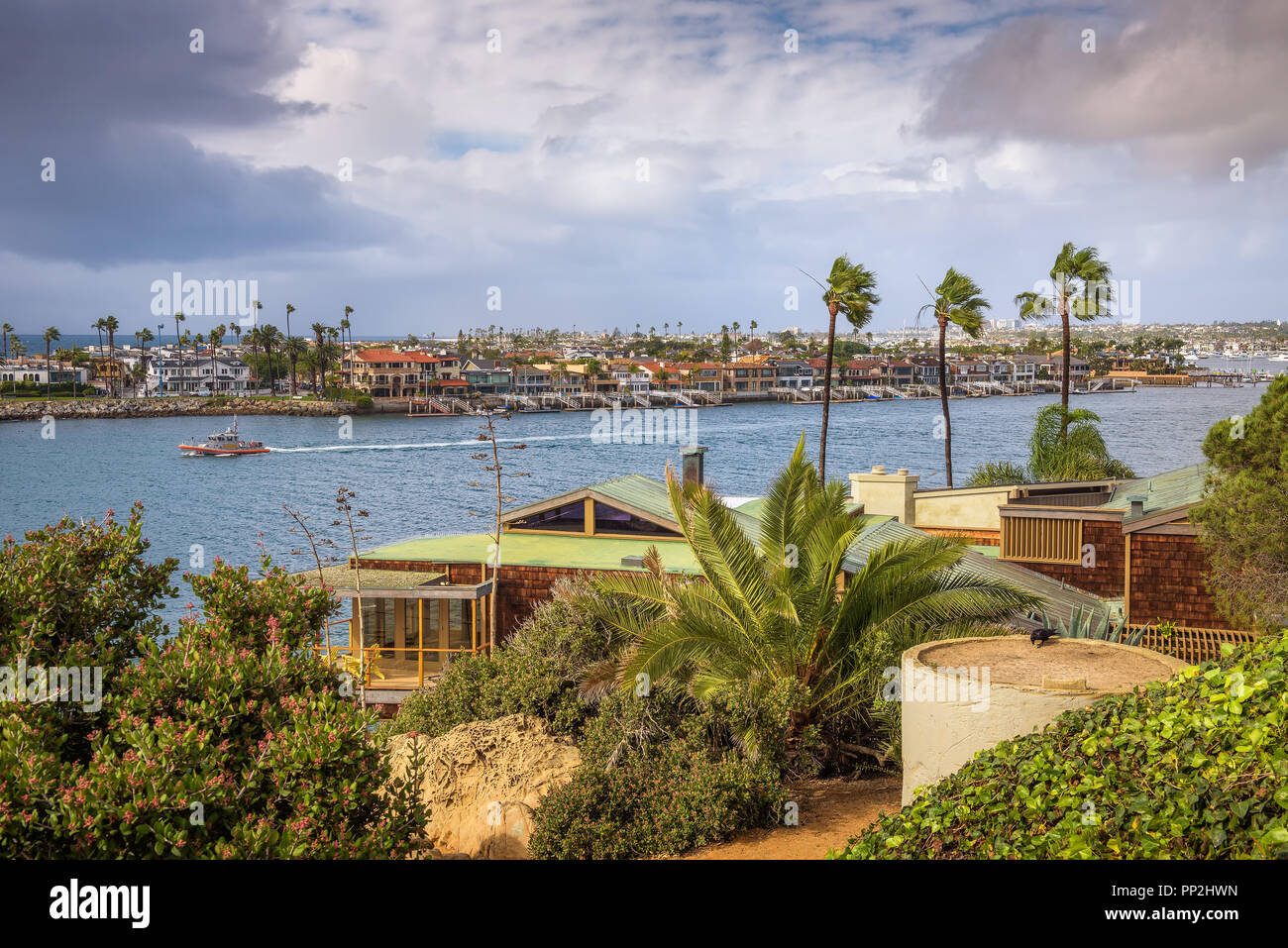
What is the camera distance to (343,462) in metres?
96.7

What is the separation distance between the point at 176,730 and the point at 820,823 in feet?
22.5

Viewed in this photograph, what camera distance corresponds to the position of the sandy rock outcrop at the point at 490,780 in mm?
11070

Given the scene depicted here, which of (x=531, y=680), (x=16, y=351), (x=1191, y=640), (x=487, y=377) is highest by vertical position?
(x=16, y=351)

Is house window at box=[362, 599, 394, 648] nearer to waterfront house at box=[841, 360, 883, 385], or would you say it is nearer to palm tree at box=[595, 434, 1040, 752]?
palm tree at box=[595, 434, 1040, 752]

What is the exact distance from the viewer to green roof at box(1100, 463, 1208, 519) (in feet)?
66.3

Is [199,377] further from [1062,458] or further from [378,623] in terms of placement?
[378,623]

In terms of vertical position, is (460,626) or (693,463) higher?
(693,463)

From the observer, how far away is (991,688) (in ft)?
25.8

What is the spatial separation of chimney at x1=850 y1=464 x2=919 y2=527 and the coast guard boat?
87.4m

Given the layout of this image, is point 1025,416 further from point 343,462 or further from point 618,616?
point 618,616

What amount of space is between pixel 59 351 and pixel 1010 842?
196 m

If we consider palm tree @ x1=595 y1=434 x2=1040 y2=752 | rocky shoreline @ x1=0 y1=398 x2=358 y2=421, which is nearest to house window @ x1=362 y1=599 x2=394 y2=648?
palm tree @ x1=595 y1=434 x2=1040 y2=752

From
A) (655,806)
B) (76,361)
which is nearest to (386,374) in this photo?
(76,361)
